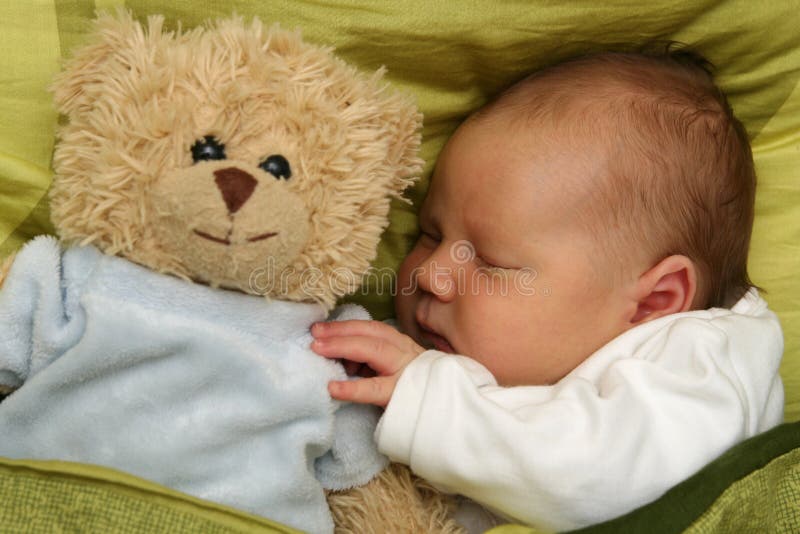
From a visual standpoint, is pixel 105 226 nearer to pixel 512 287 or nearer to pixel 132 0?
pixel 132 0

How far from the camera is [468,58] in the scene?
107 cm

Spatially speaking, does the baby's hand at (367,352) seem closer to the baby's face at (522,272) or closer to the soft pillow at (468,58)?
the baby's face at (522,272)

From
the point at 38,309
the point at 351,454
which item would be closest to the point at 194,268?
the point at 38,309

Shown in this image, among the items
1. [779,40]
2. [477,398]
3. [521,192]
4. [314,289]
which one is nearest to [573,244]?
[521,192]

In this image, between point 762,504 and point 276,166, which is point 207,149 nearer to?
A: point 276,166

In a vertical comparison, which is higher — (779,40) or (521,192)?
(779,40)

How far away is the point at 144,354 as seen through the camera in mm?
807

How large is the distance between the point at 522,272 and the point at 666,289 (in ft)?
0.61

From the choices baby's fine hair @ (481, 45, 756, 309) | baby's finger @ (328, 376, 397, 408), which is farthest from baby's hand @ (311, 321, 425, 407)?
baby's fine hair @ (481, 45, 756, 309)

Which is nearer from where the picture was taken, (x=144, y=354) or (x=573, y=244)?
(x=144, y=354)

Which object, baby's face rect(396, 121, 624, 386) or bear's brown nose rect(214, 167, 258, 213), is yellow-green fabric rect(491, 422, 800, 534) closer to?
baby's face rect(396, 121, 624, 386)

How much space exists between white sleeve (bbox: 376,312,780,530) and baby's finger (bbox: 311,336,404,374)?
2 centimetres

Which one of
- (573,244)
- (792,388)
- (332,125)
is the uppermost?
(332,125)

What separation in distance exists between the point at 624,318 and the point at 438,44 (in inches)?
15.7
